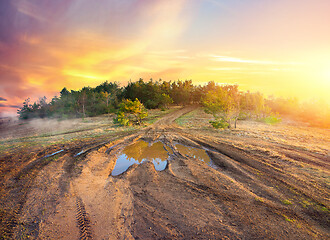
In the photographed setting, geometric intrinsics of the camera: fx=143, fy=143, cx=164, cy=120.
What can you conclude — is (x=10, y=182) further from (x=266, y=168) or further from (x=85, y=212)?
(x=266, y=168)

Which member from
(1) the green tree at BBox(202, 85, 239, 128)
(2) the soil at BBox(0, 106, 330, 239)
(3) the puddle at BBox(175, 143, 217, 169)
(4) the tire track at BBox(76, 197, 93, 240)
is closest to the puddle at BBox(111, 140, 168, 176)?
(2) the soil at BBox(0, 106, 330, 239)

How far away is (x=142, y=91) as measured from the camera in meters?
61.1

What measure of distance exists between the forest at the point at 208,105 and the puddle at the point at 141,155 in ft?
33.6

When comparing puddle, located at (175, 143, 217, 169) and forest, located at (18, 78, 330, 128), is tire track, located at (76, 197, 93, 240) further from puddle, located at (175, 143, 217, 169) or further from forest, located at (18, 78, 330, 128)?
forest, located at (18, 78, 330, 128)

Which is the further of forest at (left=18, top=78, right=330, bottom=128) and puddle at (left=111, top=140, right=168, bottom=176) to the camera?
forest at (left=18, top=78, right=330, bottom=128)

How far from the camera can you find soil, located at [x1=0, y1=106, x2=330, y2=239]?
4660mm

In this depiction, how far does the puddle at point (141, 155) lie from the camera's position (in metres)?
9.76

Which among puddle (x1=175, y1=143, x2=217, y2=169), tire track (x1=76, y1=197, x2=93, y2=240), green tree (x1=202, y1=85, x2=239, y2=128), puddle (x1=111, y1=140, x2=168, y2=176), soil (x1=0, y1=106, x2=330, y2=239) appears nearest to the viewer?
tire track (x1=76, y1=197, x2=93, y2=240)

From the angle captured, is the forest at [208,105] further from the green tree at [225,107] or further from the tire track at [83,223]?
the tire track at [83,223]

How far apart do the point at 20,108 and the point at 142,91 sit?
38584mm

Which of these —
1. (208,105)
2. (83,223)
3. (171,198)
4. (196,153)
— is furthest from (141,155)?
(208,105)

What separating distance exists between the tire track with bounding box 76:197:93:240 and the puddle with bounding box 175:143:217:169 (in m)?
7.43

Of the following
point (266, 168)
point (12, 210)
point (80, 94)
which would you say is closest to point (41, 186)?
point (12, 210)

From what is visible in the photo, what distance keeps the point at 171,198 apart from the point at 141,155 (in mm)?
6153
